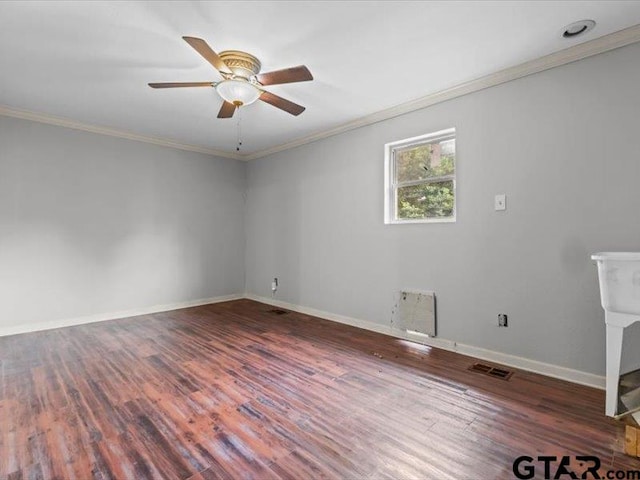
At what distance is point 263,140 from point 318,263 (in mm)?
2087

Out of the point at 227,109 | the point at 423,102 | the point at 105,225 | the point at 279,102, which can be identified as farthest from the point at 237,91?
the point at 105,225

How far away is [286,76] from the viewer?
2281 mm

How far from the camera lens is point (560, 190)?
2.50 metres

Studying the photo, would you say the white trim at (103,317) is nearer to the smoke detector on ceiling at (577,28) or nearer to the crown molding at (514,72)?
the crown molding at (514,72)

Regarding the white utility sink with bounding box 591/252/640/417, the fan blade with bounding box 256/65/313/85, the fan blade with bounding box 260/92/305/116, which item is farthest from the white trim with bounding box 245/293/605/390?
the fan blade with bounding box 256/65/313/85

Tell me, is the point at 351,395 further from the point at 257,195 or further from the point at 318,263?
the point at 257,195

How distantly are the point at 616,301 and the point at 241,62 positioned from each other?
3107 millimetres

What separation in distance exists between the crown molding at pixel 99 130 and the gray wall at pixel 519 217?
2501 millimetres

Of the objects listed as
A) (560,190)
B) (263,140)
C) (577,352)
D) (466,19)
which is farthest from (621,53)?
(263,140)

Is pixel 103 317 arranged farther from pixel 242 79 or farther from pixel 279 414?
pixel 242 79

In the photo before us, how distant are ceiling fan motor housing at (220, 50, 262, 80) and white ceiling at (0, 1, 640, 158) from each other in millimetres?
57

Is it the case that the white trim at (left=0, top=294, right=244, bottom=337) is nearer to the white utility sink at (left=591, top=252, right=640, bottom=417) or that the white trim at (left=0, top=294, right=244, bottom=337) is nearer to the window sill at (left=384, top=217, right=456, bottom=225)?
the window sill at (left=384, top=217, right=456, bottom=225)

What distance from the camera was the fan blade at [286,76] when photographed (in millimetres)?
2178

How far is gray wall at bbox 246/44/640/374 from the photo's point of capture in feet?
7.56
